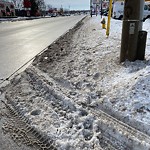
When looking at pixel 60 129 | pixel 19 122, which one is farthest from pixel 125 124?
pixel 19 122

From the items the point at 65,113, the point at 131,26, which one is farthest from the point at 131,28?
the point at 65,113

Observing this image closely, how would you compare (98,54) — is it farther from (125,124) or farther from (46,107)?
(125,124)

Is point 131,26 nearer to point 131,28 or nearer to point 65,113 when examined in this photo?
point 131,28

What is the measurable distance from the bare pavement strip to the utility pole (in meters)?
0.44

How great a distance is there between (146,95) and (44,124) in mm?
1715

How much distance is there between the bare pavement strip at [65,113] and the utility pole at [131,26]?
1.44 ft

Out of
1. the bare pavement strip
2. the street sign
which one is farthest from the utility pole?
the bare pavement strip

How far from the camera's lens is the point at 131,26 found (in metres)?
5.13

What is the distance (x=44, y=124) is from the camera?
3490 mm

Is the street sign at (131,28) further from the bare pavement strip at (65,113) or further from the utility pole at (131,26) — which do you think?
the bare pavement strip at (65,113)

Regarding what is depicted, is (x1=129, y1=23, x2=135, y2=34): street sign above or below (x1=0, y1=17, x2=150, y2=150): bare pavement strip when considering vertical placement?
above

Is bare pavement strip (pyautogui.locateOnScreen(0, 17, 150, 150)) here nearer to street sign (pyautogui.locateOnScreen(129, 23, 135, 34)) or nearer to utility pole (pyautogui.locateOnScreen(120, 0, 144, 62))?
utility pole (pyautogui.locateOnScreen(120, 0, 144, 62))

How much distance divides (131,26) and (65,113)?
8.57 ft

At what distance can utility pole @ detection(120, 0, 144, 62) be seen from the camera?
5078mm
